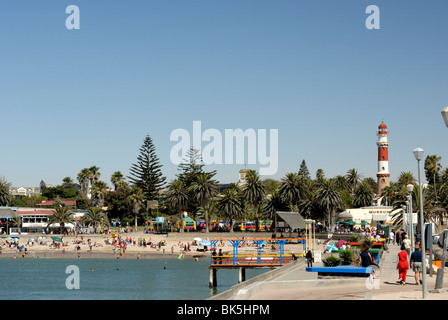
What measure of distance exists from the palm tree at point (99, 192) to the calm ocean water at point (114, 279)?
45.2 meters

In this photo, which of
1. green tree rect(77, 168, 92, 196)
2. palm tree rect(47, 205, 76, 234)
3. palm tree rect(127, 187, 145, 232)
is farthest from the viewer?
green tree rect(77, 168, 92, 196)

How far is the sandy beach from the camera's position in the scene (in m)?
81.8

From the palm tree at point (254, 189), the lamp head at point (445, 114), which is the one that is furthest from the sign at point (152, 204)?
the lamp head at point (445, 114)

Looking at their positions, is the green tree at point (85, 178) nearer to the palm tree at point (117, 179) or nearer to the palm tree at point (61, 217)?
the palm tree at point (117, 179)

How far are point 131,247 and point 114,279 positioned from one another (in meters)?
27.1

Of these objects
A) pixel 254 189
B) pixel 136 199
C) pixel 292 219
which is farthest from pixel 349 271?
pixel 136 199

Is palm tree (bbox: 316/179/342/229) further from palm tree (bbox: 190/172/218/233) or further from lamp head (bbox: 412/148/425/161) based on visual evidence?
lamp head (bbox: 412/148/425/161)

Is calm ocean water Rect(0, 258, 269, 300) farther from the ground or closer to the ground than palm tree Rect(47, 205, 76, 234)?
closer to the ground

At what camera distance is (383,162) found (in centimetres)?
12588

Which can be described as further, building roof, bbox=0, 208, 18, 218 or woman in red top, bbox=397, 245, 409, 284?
building roof, bbox=0, 208, 18, 218

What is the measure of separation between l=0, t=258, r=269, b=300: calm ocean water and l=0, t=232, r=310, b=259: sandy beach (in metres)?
2.65

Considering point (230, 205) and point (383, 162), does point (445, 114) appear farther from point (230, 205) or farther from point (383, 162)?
point (383, 162)
